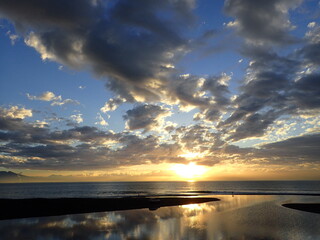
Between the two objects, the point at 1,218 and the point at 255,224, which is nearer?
the point at 255,224

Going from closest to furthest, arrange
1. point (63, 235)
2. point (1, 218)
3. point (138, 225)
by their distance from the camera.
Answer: point (63, 235)
point (138, 225)
point (1, 218)

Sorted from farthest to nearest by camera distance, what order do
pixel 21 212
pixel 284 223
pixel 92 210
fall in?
pixel 92 210 < pixel 21 212 < pixel 284 223

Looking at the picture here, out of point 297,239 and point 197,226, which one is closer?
point 297,239

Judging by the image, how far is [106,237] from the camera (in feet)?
81.9

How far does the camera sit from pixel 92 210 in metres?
48.0

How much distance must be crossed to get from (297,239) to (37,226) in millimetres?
32017

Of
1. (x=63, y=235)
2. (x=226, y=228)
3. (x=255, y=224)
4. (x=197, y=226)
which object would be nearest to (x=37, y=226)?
(x=63, y=235)

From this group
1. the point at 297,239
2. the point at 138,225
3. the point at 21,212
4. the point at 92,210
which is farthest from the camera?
the point at 92,210

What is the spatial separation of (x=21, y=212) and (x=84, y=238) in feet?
86.6

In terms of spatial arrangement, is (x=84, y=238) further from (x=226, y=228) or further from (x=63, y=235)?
(x=226, y=228)

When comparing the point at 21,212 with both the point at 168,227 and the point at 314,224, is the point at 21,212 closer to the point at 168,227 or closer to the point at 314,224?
the point at 168,227

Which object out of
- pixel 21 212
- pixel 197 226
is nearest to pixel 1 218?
pixel 21 212

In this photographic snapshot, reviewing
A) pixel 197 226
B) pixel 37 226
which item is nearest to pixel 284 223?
pixel 197 226

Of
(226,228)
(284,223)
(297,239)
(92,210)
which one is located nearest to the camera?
(297,239)
